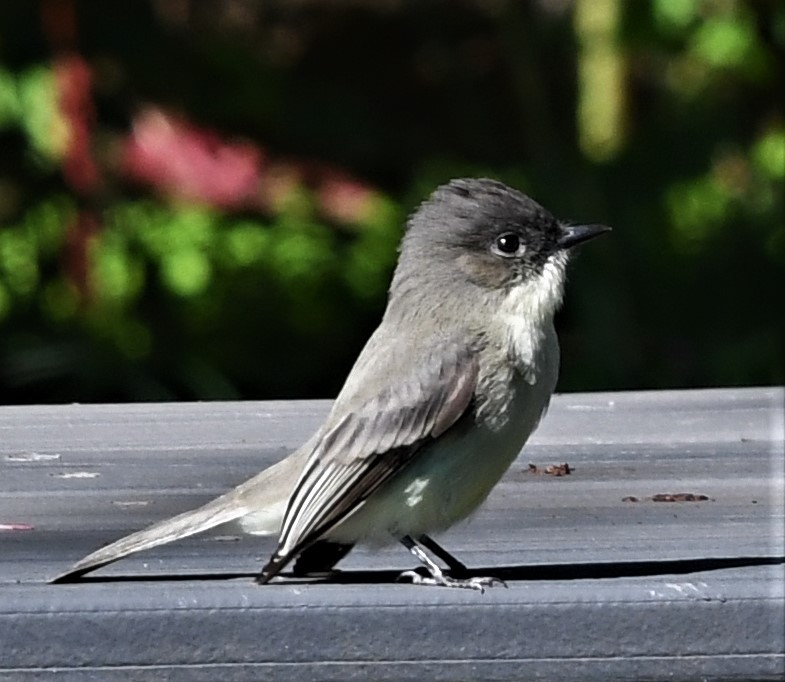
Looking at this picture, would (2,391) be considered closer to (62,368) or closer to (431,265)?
(62,368)

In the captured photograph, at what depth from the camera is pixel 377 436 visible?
320cm

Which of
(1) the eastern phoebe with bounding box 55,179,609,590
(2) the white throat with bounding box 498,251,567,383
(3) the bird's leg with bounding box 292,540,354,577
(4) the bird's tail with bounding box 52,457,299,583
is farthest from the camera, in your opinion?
(2) the white throat with bounding box 498,251,567,383

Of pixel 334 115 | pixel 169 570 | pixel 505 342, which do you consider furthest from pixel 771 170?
pixel 169 570

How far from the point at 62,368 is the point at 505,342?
3.95m

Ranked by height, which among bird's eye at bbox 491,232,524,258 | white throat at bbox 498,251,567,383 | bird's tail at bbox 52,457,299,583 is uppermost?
bird's eye at bbox 491,232,524,258

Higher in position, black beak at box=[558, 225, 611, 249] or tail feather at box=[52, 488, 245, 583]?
black beak at box=[558, 225, 611, 249]

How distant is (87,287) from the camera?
725 cm

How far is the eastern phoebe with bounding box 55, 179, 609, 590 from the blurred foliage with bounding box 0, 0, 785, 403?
3.56 meters

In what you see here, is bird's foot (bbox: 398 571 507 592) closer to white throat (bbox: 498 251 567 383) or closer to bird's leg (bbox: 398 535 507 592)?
bird's leg (bbox: 398 535 507 592)

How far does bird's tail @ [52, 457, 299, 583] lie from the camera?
112 inches

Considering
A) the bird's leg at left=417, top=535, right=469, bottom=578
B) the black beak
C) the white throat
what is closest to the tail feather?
the bird's leg at left=417, top=535, right=469, bottom=578

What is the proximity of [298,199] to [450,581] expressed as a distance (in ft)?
17.2

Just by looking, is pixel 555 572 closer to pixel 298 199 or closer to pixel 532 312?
pixel 532 312

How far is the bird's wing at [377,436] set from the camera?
10.2ft
